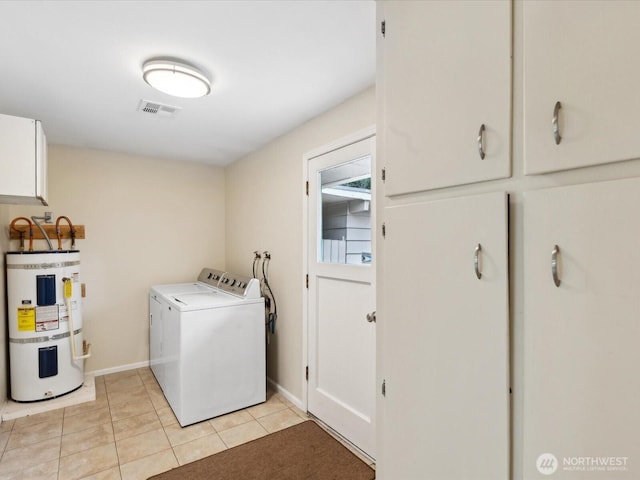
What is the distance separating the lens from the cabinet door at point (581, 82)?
679 millimetres

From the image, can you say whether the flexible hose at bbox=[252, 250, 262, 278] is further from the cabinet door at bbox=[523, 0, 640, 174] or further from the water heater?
the cabinet door at bbox=[523, 0, 640, 174]

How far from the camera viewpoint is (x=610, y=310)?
0.70 m

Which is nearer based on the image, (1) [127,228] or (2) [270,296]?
(2) [270,296]

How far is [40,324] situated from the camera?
2.89 m

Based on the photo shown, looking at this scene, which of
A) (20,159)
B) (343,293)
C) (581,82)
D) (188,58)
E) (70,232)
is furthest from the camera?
(70,232)

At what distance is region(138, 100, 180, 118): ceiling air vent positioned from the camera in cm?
238

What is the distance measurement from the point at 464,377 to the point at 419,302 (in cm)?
24

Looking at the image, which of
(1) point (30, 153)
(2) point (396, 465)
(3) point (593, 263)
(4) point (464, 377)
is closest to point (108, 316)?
(1) point (30, 153)

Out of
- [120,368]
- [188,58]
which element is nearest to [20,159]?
[188,58]

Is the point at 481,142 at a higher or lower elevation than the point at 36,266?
higher

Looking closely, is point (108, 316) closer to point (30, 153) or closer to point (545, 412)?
point (30, 153)

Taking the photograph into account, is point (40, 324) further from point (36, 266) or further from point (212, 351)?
point (212, 351)

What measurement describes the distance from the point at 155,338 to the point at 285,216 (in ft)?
6.15

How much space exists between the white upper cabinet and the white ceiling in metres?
0.23
